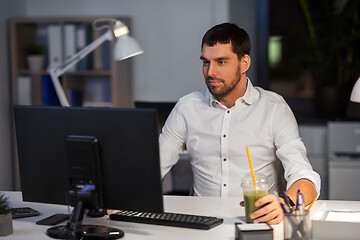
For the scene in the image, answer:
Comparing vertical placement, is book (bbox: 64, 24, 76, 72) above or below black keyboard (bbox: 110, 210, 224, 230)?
above

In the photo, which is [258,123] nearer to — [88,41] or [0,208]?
[0,208]

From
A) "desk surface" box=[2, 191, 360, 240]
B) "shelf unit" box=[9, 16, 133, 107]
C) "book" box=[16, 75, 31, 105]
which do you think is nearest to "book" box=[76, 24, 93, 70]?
"shelf unit" box=[9, 16, 133, 107]

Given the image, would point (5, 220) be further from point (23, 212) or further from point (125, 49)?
point (125, 49)

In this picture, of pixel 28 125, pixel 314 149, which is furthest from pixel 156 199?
pixel 314 149

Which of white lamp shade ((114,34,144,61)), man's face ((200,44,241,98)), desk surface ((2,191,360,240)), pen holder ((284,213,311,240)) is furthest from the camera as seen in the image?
white lamp shade ((114,34,144,61))

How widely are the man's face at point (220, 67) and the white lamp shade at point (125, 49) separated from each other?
0.92 meters

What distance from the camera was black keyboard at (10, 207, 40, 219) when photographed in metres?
1.99

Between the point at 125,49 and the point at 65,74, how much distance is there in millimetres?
1160

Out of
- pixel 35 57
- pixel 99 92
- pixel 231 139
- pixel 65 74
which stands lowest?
pixel 231 139

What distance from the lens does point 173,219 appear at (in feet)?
6.18

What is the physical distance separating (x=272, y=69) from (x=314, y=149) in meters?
0.89

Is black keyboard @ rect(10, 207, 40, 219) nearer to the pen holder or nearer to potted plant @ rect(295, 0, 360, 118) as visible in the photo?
the pen holder

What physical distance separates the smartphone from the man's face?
0.84m

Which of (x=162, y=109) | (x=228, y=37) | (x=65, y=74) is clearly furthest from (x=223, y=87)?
(x=65, y=74)
